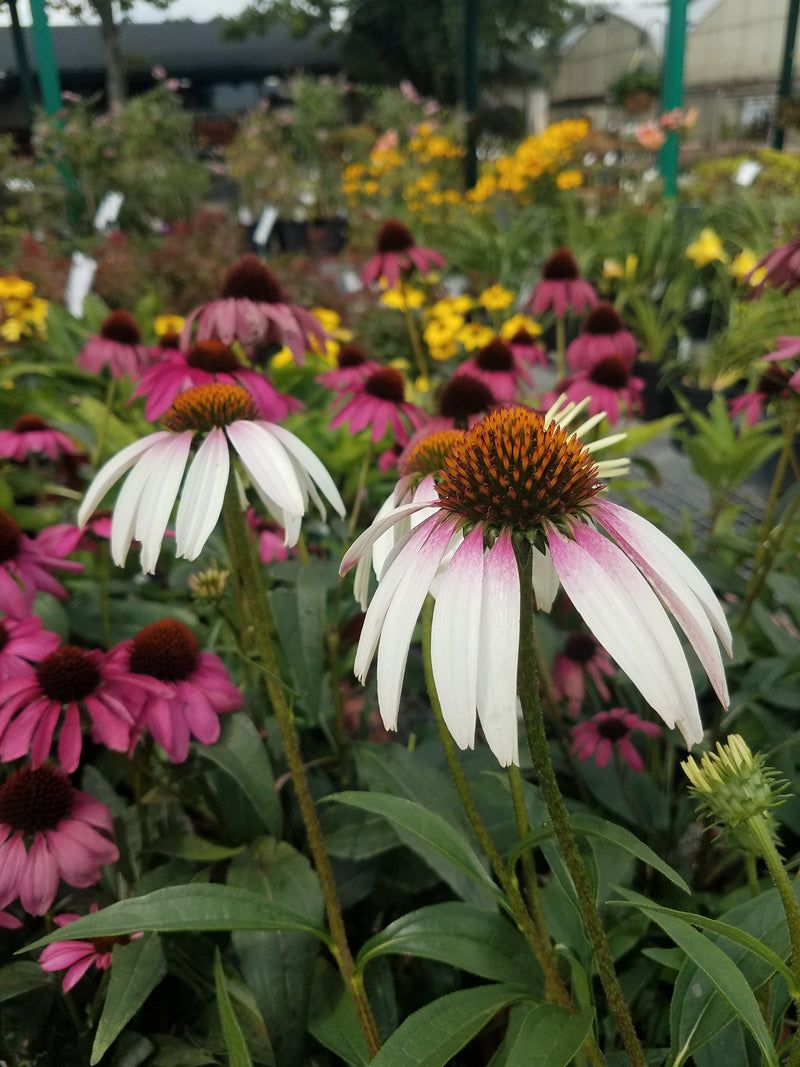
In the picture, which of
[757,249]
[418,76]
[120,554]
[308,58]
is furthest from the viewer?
[308,58]

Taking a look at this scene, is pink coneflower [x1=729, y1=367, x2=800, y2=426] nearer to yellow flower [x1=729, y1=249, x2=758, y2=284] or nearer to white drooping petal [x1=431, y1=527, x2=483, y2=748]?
white drooping petal [x1=431, y1=527, x2=483, y2=748]

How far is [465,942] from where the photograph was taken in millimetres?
483

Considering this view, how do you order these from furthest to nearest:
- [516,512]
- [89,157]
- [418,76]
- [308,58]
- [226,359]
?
1. [308,58]
2. [418,76]
3. [89,157]
4. [226,359]
5. [516,512]

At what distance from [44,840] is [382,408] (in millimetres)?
619

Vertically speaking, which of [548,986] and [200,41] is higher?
[200,41]

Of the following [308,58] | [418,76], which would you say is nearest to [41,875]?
[418,76]

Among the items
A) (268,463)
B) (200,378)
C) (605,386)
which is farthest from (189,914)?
(605,386)

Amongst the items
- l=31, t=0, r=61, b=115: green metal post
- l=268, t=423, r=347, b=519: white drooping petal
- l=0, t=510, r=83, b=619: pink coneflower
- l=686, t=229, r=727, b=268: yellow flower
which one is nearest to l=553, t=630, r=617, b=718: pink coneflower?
l=268, t=423, r=347, b=519: white drooping petal

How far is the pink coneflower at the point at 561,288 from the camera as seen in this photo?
1423mm

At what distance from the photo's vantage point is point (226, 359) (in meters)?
0.83

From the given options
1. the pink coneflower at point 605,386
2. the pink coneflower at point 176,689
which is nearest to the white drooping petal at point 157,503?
the pink coneflower at point 176,689

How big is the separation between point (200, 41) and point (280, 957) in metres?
16.6

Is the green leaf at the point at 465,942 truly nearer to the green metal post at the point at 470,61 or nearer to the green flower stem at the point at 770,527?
the green flower stem at the point at 770,527

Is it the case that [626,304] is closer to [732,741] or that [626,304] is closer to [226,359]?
[226,359]
